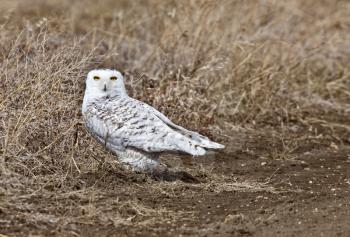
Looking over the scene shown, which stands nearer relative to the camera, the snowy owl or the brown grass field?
the brown grass field

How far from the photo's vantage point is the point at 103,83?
627 centimetres

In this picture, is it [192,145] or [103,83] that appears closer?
[192,145]

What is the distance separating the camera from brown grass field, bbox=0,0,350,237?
17.1 feet

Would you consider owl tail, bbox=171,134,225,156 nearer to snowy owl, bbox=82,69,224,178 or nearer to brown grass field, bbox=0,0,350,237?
snowy owl, bbox=82,69,224,178

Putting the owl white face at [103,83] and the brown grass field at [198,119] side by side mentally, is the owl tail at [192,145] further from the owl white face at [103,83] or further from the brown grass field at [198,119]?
the owl white face at [103,83]

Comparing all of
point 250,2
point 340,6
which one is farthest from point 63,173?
point 340,6

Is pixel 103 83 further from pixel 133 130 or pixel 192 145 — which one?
pixel 192 145

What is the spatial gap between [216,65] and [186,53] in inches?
13.6

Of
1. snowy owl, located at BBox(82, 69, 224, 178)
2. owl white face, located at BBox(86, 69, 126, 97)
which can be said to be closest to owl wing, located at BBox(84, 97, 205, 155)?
snowy owl, located at BBox(82, 69, 224, 178)

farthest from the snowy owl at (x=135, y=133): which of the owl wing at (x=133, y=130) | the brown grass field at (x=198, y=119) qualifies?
the brown grass field at (x=198, y=119)

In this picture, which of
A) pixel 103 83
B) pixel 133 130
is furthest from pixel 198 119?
pixel 133 130

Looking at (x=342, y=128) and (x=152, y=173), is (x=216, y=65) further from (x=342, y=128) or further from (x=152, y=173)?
(x=152, y=173)

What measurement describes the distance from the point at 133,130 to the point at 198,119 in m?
1.72

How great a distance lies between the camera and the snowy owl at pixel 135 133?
5844mm
